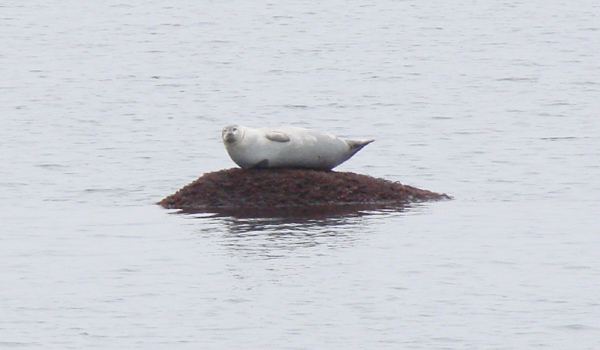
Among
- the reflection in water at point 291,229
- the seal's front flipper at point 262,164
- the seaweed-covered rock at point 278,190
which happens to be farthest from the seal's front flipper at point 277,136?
the reflection in water at point 291,229

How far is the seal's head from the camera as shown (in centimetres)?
1825

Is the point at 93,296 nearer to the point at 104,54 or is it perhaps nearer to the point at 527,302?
the point at 527,302

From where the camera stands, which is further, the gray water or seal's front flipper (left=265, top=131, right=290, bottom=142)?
seal's front flipper (left=265, top=131, right=290, bottom=142)

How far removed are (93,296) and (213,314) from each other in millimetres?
1434

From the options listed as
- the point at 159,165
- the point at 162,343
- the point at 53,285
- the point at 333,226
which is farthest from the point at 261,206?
the point at 159,165

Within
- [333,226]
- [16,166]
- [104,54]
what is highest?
[333,226]

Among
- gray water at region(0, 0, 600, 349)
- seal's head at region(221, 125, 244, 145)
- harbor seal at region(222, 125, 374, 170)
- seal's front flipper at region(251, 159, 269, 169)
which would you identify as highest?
seal's head at region(221, 125, 244, 145)

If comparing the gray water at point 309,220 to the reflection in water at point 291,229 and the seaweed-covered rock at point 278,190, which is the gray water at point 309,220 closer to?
the reflection in water at point 291,229

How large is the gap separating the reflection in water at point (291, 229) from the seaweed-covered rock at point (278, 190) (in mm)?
260

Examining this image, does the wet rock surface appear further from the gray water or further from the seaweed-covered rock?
the gray water

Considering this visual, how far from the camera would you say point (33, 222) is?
18688 mm

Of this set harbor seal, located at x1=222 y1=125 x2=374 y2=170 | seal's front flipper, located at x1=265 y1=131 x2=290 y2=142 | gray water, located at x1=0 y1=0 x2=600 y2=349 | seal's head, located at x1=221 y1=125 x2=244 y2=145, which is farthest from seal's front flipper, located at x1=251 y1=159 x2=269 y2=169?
gray water, located at x1=0 y1=0 x2=600 y2=349

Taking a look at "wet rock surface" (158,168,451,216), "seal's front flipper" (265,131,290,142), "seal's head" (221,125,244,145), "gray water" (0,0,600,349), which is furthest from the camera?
"wet rock surface" (158,168,451,216)

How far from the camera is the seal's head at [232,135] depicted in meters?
18.2
